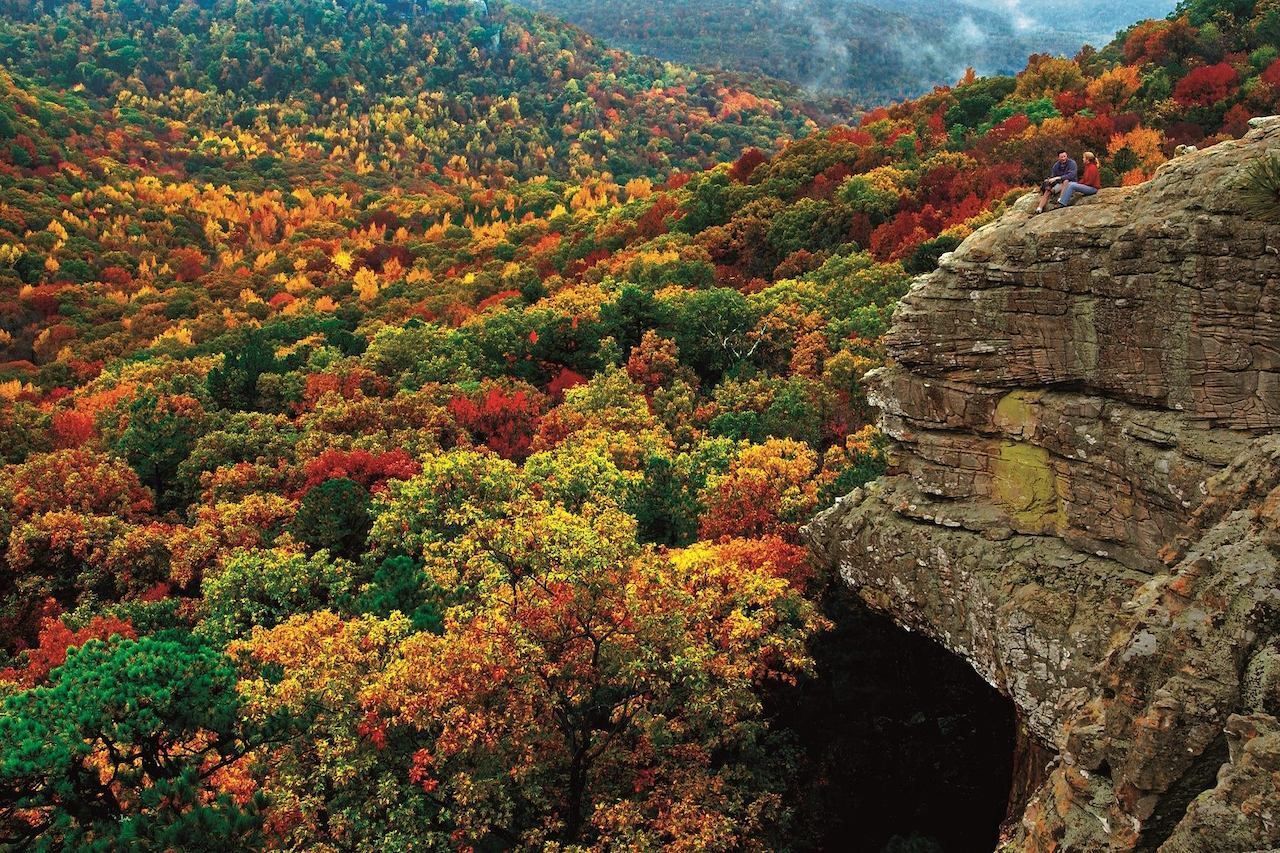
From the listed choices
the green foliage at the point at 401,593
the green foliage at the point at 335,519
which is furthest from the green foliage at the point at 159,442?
the green foliage at the point at 401,593

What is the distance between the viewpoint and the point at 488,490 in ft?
85.4

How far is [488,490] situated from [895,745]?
1266 centimetres

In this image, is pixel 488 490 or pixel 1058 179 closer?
pixel 1058 179

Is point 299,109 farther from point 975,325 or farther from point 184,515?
point 975,325

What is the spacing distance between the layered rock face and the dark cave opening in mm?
4726

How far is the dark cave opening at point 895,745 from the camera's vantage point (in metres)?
18.2

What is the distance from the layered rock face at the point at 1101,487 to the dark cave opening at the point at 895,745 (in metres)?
4.73

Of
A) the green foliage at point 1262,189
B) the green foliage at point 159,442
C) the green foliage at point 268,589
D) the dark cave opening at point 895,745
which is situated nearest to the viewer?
the green foliage at point 1262,189

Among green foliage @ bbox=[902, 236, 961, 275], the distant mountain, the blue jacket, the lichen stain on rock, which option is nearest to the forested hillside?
green foliage @ bbox=[902, 236, 961, 275]

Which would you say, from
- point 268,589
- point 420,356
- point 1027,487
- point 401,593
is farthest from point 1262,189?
point 420,356

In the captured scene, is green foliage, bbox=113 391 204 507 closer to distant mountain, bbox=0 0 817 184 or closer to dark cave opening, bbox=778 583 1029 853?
dark cave opening, bbox=778 583 1029 853

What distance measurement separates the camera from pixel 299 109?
587 ft

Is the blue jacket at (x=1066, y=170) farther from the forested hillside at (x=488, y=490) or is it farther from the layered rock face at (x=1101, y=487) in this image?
the forested hillside at (x=488, y=490)

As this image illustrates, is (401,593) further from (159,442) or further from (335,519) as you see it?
(159,442)
